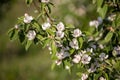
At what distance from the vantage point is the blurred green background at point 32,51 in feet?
19.9

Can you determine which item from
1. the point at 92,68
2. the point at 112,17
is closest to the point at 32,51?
the point at 112,17

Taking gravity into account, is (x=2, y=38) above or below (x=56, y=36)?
above

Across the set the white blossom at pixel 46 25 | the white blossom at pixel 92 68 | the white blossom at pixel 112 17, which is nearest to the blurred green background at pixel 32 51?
the white blossom at pixel 46 25

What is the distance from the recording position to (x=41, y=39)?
285 centimetres

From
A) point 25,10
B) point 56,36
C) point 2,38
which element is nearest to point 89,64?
point 56,36

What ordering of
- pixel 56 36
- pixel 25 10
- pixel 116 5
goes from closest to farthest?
pixel 56 36 → pixel 116 5 → pixel 25 10

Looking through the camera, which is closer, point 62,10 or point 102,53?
point 102,53

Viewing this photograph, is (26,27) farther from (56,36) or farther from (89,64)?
(89,64)

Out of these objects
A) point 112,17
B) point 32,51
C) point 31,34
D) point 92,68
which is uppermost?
point 32,51

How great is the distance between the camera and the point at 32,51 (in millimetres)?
8883

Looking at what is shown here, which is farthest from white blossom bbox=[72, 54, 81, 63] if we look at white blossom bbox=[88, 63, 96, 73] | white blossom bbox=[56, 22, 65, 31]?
white blossom bbox=[56, 22, 65, 31]

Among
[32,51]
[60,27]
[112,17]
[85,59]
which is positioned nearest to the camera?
[60,27]

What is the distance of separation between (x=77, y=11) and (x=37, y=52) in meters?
2.79

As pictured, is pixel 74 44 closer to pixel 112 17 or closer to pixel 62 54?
pixel 62 54
